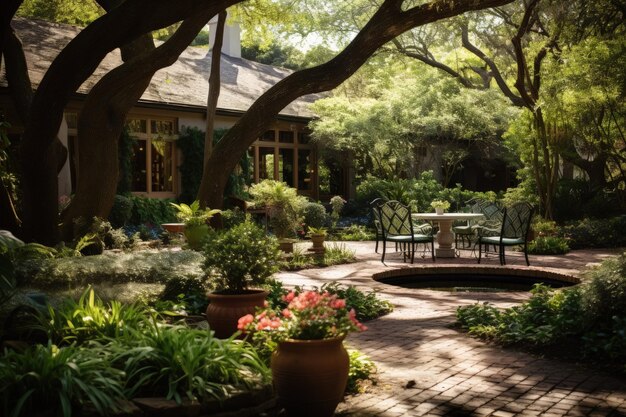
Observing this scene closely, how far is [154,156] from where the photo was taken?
19938 millimetres

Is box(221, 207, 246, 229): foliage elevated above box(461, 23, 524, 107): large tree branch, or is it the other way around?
box(461, 23, 524, 107): large tree branch

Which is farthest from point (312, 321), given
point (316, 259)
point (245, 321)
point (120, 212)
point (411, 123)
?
point (411, 123)

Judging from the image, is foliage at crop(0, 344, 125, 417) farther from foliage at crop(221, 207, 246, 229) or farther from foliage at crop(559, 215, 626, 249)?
foliage at crop(559, 215, 626, 249)

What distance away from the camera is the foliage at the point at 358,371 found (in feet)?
17.4

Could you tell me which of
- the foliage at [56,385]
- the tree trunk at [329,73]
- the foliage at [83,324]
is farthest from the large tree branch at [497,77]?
the foliage at [56,385]

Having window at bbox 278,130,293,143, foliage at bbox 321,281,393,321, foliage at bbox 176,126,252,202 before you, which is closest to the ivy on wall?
foliage at bbox 176,126,252,202

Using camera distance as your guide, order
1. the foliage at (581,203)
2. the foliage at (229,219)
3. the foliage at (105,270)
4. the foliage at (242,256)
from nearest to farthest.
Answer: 1. the foliage at (242,256)
2. the foliage at (105,270)
3. the foliage at (229,219)
4. the foliage at (581,203)

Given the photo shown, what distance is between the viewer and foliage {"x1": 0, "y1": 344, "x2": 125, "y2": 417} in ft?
12.8

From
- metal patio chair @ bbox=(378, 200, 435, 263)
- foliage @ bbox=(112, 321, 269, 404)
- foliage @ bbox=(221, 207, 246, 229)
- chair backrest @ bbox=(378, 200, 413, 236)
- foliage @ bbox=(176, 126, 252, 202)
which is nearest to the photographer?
foliage @ bbox=(112, 321, 269, 404)

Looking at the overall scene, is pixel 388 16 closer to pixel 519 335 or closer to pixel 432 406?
pixel 519 335

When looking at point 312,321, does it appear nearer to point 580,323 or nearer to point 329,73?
point 580,323

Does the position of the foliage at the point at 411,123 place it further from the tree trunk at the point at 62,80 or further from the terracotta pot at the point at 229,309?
the terracotta pot at the point at 229,309

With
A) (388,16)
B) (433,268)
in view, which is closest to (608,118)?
(433,268)

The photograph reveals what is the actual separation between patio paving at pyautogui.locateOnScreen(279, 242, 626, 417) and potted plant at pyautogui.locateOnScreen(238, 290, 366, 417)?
1.23 ft
